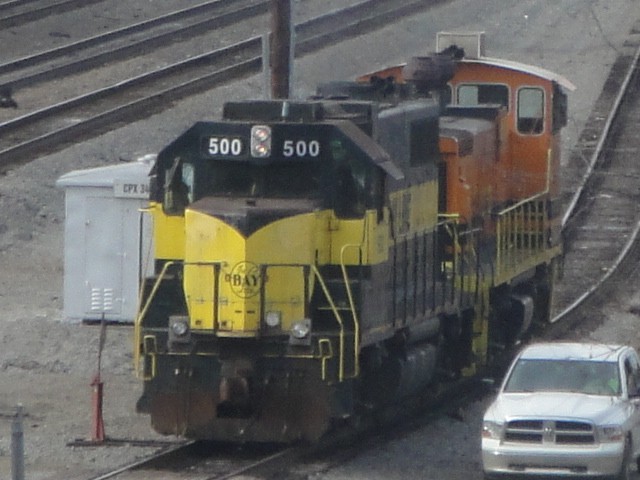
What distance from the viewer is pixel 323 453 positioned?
602 inches

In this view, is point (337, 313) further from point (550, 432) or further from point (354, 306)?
point (550, 432)

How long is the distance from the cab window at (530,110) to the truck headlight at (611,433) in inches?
312

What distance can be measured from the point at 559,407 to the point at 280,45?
889cm

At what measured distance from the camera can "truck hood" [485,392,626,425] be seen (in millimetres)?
13531

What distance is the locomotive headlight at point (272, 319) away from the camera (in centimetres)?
1413

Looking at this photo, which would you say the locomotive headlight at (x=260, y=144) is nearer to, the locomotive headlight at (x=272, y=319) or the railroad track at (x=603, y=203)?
the locomotive headlight at (x=272, y=319)

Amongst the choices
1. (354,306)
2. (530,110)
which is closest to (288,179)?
(354,306)

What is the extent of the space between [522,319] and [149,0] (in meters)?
24.3

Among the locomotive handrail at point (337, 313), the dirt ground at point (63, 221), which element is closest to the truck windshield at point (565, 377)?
the dirt ground at point (63, 221)

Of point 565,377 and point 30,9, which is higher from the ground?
point 30,9

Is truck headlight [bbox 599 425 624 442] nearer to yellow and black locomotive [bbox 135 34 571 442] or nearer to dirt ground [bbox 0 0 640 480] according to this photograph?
dirt ground [bbox 0 0 640 480]

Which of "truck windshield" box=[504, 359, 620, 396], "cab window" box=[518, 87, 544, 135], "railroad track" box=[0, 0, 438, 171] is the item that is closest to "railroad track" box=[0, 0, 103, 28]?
"railroad track" box=[0, 0, 438, 171]

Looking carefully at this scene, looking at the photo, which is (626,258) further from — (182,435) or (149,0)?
(149,0)

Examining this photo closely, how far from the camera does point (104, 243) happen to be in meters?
19.0
